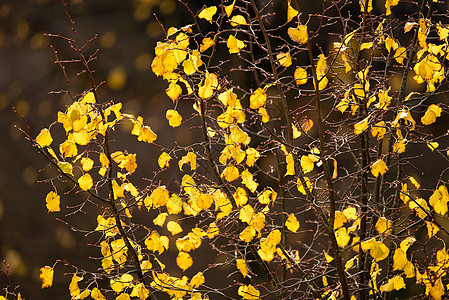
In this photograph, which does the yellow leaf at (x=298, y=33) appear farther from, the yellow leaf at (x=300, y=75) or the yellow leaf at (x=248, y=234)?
the yellow leaf at (x=248, y=234)

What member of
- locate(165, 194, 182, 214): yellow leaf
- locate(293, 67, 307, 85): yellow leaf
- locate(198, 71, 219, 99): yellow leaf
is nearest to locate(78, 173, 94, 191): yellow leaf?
locate(165, 194, 182, 214): yellow leaf

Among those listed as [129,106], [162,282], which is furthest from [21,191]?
[162,282]

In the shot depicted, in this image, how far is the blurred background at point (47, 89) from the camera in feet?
7.50

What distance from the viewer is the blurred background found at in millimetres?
2287

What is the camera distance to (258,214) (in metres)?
1.29

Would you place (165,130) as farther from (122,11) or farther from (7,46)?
(7,46)

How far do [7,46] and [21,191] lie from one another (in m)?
0.65

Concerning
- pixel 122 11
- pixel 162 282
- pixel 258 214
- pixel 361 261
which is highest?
pixel 122 11

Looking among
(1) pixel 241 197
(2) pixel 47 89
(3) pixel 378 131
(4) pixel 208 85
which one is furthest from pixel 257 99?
(2) pixel 47 89

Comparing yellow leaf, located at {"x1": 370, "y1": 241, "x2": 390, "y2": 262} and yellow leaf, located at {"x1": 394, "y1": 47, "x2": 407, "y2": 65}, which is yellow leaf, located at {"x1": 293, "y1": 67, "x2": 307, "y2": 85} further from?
yellow leaf, located at {"x1": 370, "y1": 241, "x2": 390, "y2": 262}

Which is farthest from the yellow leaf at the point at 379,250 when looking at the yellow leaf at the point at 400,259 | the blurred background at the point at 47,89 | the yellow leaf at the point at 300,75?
the blurred background at the point at 47,89

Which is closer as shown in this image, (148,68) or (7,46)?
(148,68)

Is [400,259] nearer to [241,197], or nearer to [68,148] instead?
[241,197]

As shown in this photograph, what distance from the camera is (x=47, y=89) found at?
93.5 inches
